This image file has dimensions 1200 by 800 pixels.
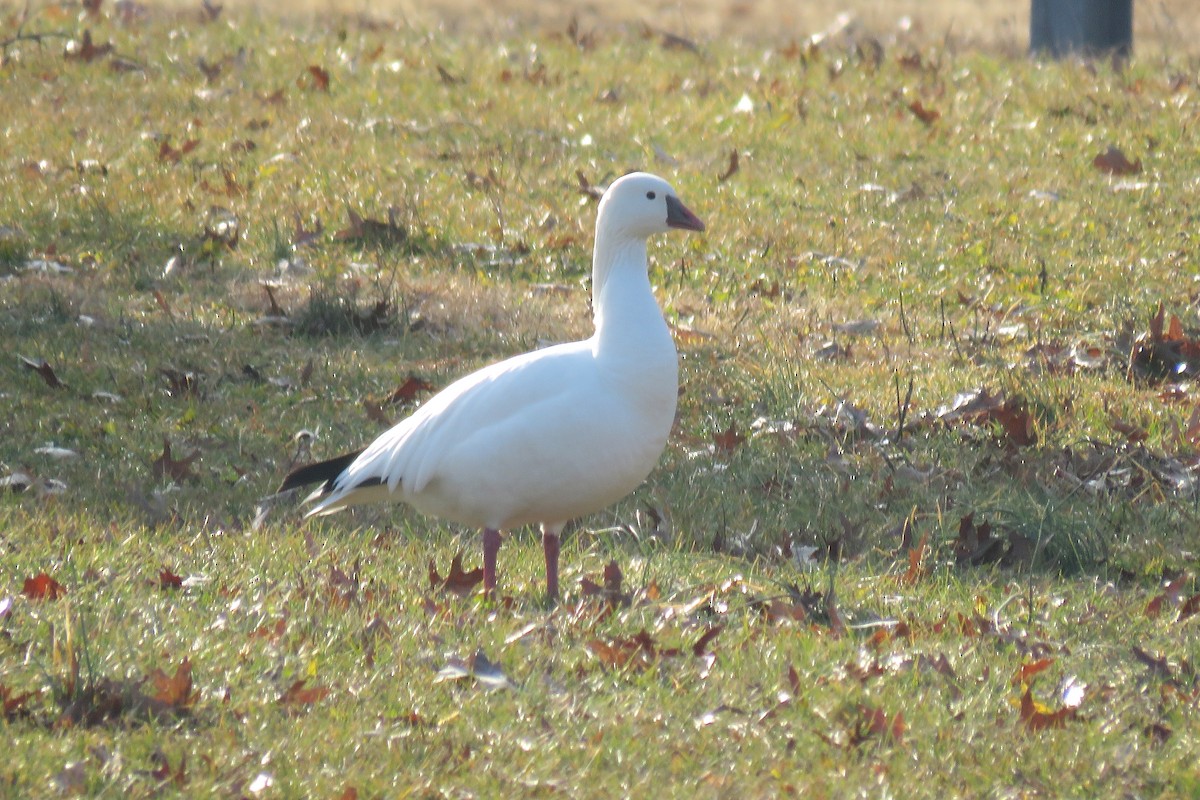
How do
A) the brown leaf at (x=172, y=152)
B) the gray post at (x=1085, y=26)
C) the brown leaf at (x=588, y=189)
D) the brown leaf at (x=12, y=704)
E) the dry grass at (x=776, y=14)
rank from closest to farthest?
the brown leaf at (x=12, y=704), the brown leaf at (x=588, y=189), the brown leaf at (x=172, y=152), the gray post at (x=1085, y=26), the dry grass at (x=776, y=14)

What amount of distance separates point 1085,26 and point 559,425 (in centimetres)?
1049

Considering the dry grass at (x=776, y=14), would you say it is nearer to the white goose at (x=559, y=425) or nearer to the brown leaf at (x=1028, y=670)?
the white goose at (x=559, y=425)

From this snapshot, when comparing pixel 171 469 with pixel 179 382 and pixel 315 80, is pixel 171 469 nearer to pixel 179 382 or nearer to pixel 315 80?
pixel 179 382

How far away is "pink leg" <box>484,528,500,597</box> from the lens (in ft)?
16.7

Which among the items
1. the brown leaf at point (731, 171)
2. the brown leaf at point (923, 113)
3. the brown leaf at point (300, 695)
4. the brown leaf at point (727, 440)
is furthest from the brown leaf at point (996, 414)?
the brown leaf at point (923, 113)

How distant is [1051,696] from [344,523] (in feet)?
9.52

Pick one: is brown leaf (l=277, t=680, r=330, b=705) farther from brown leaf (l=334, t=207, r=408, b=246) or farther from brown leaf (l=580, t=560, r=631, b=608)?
brown leaf (l=334, t=207, r=408, b=246)

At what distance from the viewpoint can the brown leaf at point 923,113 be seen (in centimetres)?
1190

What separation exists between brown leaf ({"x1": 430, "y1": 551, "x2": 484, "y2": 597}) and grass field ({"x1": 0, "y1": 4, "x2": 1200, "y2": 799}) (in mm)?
55

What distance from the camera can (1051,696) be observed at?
13.8ft

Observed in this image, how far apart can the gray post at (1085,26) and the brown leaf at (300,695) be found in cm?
1142

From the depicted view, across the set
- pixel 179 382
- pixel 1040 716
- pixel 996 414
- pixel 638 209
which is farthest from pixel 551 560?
pixel 179 382

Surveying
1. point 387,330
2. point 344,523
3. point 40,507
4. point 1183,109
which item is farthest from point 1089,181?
point 40,507

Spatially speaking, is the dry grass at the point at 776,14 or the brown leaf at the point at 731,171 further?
the dry grass at the point at 776,14
